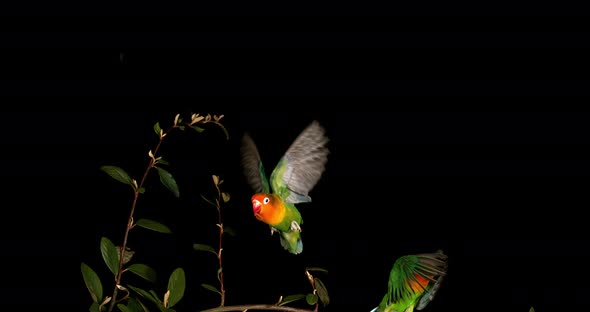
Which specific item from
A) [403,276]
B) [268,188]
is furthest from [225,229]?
[403,276]

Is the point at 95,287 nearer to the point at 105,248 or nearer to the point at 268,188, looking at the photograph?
the point at 105,248

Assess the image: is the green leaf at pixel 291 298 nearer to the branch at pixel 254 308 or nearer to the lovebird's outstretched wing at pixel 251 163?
the branch at pixel 254 308

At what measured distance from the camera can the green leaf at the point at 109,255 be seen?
985 mm

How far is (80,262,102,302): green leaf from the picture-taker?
37.9 inches

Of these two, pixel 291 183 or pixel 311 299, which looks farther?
pixel 291 183

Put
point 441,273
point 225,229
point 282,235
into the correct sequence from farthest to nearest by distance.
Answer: point 282,235 < point 225,229 < point 441,273

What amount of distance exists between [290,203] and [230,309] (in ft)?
0.81

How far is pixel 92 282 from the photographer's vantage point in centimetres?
97

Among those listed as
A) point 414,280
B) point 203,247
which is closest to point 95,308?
point 203,247

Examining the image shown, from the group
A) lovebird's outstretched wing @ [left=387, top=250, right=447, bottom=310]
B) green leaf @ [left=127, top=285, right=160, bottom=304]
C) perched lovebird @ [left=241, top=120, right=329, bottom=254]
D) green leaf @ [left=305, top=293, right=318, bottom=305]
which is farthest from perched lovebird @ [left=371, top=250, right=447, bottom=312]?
green leaf @ [left=127, top=285, right=160, bottom=304]

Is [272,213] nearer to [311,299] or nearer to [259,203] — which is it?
[259,203]

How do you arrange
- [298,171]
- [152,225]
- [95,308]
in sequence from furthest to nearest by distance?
[298,171] < [152,225] < [95,308]

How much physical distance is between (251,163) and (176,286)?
260 millimetres

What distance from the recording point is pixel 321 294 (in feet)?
3.18
